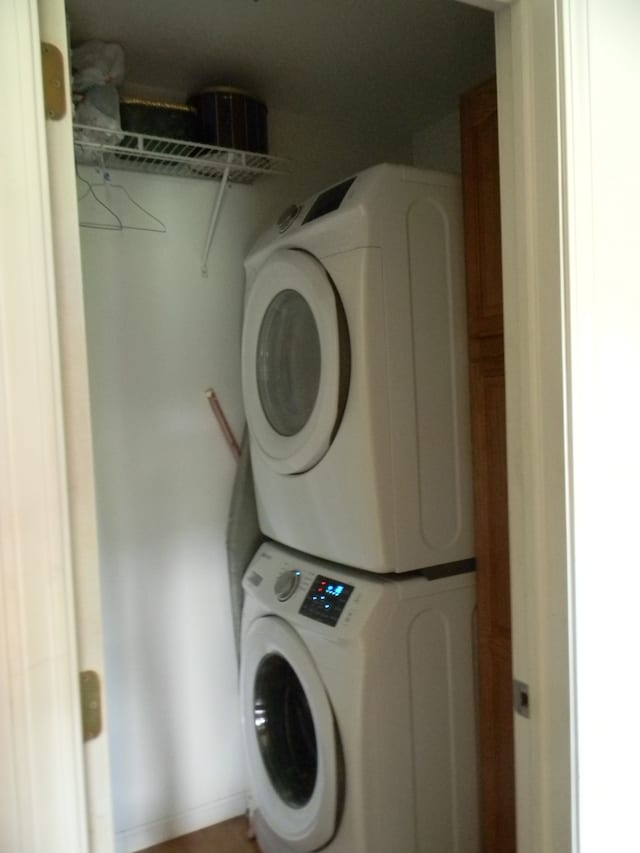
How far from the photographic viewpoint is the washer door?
1.66 meters

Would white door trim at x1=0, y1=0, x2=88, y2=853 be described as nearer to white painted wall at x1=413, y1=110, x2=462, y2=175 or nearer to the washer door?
the washer door

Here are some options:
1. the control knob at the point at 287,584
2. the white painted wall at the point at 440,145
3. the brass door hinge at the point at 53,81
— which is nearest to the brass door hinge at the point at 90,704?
the brass door hinge at the point at 53,81


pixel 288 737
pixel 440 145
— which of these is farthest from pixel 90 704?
pixel 440 145

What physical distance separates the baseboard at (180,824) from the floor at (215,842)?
2 cm

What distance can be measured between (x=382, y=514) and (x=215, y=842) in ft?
4.49

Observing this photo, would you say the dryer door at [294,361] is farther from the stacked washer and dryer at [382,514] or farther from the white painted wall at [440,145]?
the white painted wall at [440,145]

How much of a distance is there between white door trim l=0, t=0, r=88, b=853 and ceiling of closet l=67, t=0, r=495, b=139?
1109mm

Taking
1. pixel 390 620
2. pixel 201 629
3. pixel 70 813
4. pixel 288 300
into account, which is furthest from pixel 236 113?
pixel 70 813

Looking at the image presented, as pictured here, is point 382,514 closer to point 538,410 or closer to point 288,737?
point 538,410

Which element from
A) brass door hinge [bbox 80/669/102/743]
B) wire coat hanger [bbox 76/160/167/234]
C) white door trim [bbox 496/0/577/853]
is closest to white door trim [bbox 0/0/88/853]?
brass door hinge [bbox 80/669/102/743]

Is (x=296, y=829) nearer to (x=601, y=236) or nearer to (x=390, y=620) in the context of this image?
(x=390, y=620)

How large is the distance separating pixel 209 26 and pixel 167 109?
0.27 metres

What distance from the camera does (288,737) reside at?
199 centimetres

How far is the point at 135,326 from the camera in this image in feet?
6.82
